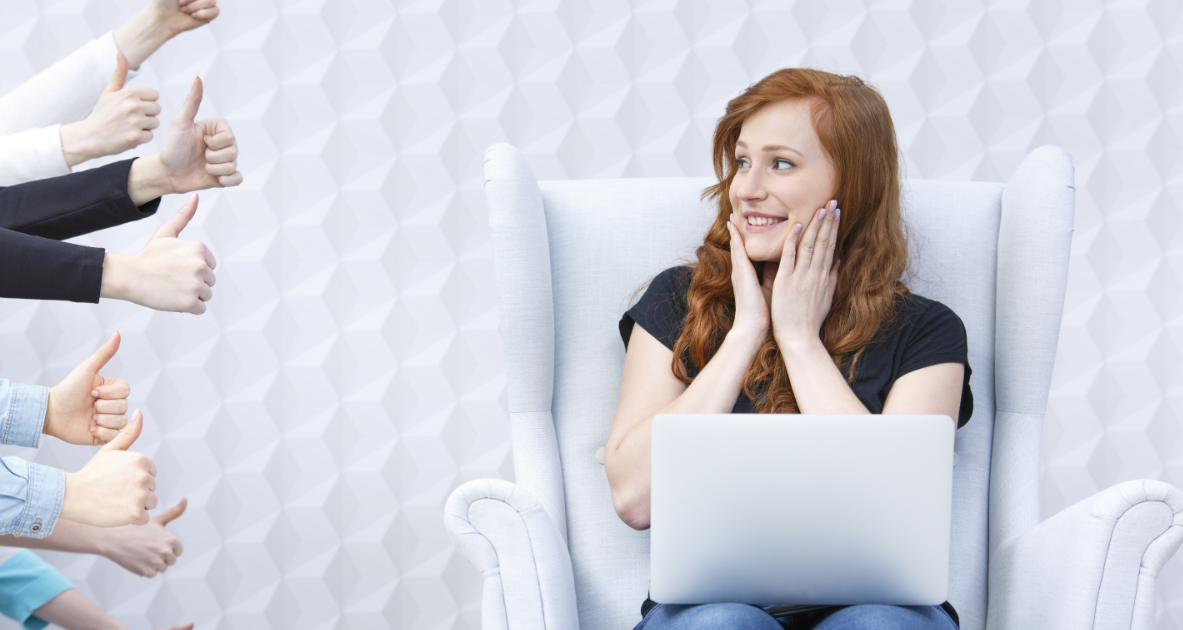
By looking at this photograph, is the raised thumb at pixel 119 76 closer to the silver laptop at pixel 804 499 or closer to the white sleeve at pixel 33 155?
the white sleeve at pixel 33 155

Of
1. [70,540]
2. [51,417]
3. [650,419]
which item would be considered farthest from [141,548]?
[650,419]

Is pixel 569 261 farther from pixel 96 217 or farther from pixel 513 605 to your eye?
pixel 96 217

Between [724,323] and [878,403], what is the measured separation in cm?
31

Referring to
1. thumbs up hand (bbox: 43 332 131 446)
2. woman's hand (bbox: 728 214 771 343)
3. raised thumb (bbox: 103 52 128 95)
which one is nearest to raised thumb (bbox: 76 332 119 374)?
thumbs up hand (bbox: 43 332 131 446)

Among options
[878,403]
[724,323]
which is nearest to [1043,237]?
[878,403]

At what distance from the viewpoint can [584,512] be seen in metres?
1.63

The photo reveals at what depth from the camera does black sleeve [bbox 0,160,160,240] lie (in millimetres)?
1418

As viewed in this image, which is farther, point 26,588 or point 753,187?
point 26,588

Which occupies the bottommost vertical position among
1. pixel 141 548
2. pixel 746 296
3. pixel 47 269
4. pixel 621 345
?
pixel 141 548

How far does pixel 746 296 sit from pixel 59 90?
143cm

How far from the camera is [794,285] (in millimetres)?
1544

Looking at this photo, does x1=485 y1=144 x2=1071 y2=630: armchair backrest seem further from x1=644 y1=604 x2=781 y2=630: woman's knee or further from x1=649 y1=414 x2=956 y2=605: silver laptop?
x1=649 y1=414 x2=956 y2=605: silver laptop

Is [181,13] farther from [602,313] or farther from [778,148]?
[778,148]

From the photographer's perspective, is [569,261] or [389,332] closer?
[569,261]
